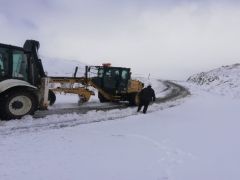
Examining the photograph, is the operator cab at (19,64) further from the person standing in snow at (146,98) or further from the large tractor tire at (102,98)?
the large tractor tire at (102,98)

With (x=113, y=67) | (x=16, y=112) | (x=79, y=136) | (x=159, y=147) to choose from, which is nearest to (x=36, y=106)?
(x=16, y=112)

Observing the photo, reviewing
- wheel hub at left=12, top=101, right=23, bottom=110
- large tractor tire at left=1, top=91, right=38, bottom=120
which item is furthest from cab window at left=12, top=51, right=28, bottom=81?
wheel hub at left=12, top=101, right=23, bottom=110

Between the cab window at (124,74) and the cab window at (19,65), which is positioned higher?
the cab window at (19,65)

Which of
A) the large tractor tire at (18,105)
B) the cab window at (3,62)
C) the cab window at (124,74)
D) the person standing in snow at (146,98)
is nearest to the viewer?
the large tractor tire at (18,105)

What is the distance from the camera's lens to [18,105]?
43.9 feet

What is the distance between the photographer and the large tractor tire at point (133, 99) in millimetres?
20688

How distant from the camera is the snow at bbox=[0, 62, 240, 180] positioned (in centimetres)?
784

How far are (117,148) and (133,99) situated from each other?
36.3ft

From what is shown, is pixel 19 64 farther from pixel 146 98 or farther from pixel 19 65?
pixel 146 98

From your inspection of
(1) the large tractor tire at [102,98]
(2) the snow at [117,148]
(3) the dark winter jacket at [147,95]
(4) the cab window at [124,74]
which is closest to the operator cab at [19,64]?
(2) the snow at [117,148]

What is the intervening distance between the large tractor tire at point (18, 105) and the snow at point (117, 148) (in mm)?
346

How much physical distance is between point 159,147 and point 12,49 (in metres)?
6.19

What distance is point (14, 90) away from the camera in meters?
13.3

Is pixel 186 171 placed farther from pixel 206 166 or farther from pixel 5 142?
pixel 5 142
